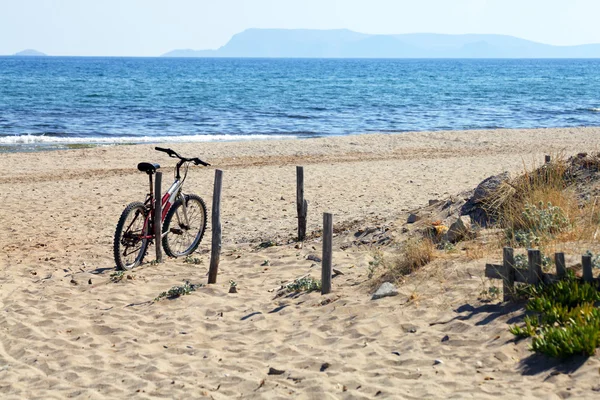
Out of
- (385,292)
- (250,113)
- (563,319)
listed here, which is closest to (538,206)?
(385,292)

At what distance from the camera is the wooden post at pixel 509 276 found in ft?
22.3

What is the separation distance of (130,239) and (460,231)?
4.40 meters

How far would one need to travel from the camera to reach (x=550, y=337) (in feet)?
18.8

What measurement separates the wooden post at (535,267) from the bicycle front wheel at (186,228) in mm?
5494

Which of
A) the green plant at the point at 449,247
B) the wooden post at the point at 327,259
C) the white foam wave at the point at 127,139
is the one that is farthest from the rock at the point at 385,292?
the white foam wave at the point at 127,139

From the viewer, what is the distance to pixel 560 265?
650cm

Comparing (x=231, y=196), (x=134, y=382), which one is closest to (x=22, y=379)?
(x=134, y=382)

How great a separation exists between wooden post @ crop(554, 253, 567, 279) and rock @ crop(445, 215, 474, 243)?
269cm

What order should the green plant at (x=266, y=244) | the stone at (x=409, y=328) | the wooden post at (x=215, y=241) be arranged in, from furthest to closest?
1. the green plant at (x=266, y=244)
2. the wooden post at (x=215, y=241)
3. the stone at (x=409, y=328)

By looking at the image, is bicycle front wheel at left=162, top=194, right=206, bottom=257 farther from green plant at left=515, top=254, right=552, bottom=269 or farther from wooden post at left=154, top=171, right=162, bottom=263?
green plant at left=515, top=254, right=552, bottom=269

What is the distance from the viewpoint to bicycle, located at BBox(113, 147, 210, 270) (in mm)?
9875

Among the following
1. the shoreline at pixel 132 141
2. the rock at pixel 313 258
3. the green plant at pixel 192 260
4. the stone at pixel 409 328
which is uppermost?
the stone at pixel 409 328

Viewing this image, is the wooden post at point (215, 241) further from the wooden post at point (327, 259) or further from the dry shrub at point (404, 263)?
the dry shrub at point (404, 263)

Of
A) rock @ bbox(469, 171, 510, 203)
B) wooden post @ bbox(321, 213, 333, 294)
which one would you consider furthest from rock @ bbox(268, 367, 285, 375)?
rock @ bbox(469, 171, 510, 203)
